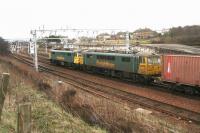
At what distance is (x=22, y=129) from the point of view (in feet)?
17.3

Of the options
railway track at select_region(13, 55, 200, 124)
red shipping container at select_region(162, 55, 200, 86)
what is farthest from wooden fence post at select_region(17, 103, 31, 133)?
red shipping container at select_region(162, 55, 200, 86)

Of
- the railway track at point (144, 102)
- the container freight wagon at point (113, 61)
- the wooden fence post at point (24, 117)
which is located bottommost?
the railway track at point (144, 102)

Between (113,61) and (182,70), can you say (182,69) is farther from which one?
(113,61)

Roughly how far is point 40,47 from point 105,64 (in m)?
Result: 71.4

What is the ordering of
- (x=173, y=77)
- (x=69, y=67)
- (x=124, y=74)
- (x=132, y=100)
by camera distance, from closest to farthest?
(x=132, y=100) < (x=173, y=77) < (x=124, y=74) < (x=69, y=67)

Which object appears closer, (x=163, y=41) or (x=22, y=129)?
(x=22, y=129)

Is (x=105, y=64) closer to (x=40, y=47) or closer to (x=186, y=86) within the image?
(x=186, y=86)

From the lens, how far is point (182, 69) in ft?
73.2

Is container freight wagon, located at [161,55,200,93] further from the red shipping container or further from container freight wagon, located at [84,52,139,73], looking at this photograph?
container freight wagon, located at [84,52,139,73]

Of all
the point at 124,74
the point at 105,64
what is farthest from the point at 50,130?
the point at 105,64

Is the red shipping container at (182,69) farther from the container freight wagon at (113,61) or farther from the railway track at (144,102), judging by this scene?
the container freight wagon at (113,61)

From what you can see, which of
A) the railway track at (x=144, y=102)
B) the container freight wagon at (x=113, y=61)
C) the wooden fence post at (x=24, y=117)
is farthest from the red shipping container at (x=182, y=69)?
the wooden fence post at (x=24, y=117)

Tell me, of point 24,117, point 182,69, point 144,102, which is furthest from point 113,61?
point 24,117

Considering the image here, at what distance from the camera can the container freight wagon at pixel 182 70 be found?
21.1m
